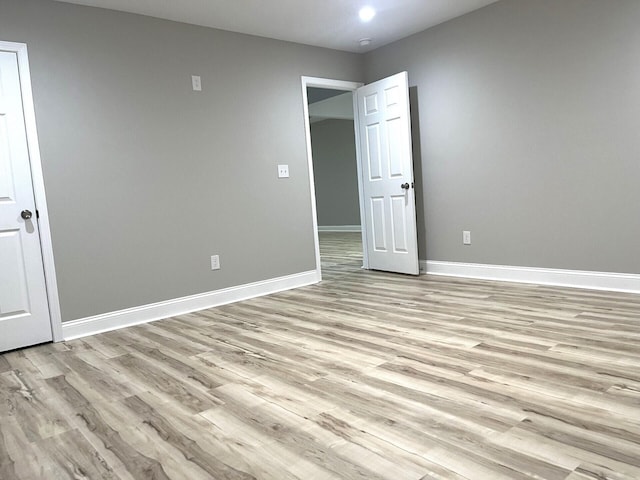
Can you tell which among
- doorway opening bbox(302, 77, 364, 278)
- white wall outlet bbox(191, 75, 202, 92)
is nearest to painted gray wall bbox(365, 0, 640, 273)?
white wall outlet bbox(191, 75, 202, 92)

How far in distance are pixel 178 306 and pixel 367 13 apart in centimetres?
289

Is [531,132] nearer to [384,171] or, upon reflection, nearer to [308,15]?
[384,171]

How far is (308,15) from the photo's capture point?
3.83 m

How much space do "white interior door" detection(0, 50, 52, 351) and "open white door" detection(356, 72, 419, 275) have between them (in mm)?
3115

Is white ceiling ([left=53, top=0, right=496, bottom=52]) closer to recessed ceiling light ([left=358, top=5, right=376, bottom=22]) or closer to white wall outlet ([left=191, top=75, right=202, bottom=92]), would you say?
recessed ceiling light ([left=358, top=5, right=376, bottom=22])

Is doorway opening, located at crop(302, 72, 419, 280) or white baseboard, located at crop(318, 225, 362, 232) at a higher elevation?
doorway opening, located at crop(302, 72, 419, 280)

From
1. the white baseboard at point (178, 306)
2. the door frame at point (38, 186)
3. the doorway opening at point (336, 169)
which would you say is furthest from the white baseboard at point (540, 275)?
the doorway opening at point (336, 169)

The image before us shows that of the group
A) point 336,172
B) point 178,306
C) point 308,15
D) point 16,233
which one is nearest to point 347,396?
point 178,306

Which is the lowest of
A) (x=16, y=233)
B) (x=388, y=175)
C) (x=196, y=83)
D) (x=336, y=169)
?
(x=16, y=233)

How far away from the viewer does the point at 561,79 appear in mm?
3588

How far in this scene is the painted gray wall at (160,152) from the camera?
3256 millimetres

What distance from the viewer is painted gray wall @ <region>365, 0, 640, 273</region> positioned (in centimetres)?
334

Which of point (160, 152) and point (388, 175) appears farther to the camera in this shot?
point (388, 175)

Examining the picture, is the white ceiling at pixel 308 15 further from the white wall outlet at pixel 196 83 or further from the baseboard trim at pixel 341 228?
the baseboard trim at pixel 341 228
